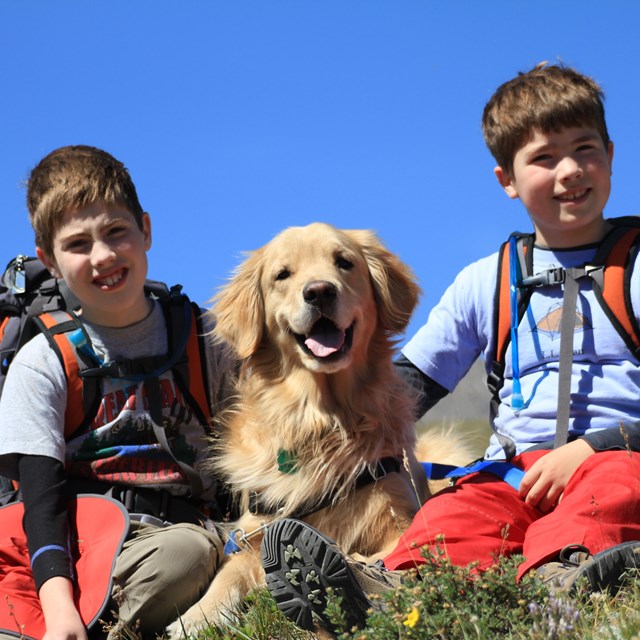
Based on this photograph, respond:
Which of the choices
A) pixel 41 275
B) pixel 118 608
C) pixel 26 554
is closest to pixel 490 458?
pixel 118 608

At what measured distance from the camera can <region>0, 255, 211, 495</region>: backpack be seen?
4.27 m

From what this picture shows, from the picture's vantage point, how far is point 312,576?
119 inches

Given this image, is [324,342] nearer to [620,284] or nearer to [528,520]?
[528,520]

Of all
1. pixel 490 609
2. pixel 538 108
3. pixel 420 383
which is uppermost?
pixel 538 108

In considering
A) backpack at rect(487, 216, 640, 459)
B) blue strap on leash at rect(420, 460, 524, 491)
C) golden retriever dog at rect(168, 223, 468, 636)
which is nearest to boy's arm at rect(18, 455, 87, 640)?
golden retriever dog at rect(168, 223, 468, 636)

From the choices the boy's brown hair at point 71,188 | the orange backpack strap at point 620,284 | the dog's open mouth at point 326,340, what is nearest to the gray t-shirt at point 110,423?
the boy's brown hair at point 71,188

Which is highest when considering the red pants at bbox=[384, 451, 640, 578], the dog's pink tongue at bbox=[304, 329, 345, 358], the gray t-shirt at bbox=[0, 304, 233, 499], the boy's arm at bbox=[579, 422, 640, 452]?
the dog's pink tongue at bbox=[304, 329, 345, 358]

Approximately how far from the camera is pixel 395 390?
4.62 metres

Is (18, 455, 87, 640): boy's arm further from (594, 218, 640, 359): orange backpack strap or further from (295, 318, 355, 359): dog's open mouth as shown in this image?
(594, 218, 640, 359): orange backpack strap

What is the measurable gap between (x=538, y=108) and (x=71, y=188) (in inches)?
90.7

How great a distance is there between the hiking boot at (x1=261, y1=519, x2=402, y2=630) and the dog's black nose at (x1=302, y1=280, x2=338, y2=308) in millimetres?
1327

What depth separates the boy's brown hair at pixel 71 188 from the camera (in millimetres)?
4426


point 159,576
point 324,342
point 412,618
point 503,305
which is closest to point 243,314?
point 324,342

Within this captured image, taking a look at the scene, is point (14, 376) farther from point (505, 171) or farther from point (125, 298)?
point (505, 171)
